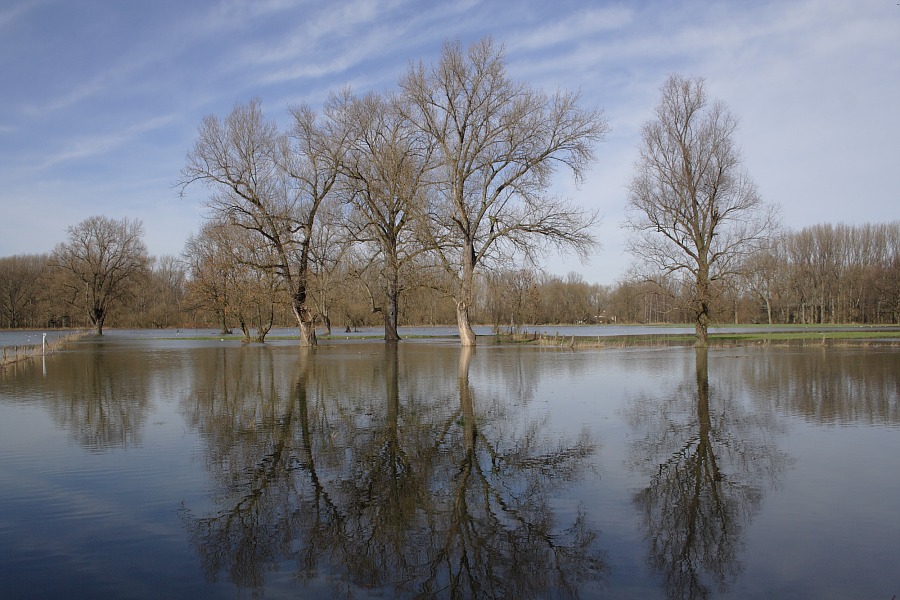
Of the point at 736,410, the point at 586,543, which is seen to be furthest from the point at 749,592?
the point at 736,410

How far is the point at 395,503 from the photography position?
7340mm

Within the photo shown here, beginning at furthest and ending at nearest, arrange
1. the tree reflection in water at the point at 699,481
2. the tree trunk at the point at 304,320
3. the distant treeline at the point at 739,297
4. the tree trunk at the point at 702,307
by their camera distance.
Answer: the distant treeline at the point at 739,297
the tree trunk at the point at 304,320
the tree trunk at the point at 702,307
the tree reflection in water at the point at 699,481

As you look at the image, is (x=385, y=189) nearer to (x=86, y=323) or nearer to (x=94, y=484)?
(x=94, y=484)

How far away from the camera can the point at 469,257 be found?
36.7 metres

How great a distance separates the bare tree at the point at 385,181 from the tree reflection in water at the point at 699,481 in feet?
84.4

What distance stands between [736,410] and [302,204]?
106 ft

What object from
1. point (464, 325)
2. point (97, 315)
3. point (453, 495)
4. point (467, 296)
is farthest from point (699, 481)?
point (97, 315)

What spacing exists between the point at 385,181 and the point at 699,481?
1281 inches

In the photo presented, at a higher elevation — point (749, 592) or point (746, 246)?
point (746, 246)

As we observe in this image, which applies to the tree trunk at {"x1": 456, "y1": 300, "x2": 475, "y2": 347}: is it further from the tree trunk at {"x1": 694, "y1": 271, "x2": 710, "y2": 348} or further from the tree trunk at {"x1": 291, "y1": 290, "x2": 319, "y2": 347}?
the tree trunk at {"x1": 694, "y1": 271, "x2": 710, "y2": 348}

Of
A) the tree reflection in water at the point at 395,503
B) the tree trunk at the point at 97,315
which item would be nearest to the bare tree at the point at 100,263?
the tree trunk at the point at 97,315

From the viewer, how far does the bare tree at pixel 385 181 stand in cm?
3784

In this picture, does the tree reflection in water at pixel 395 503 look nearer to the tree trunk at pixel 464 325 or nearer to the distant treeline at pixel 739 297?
the tree trunk at pixel 464 325

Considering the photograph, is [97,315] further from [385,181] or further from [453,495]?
[453,495]
